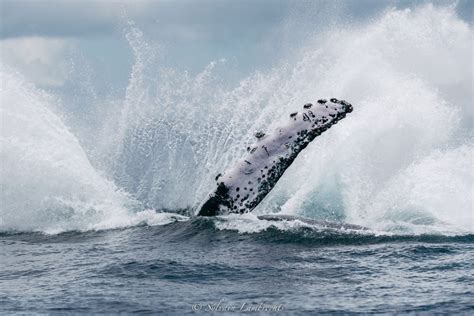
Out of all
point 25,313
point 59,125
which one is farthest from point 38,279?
point 59,125

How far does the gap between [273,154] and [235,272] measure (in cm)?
334

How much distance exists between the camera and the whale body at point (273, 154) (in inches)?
576

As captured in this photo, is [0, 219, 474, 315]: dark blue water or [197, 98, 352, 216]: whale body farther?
[197, 98, 352, 216]: whale body

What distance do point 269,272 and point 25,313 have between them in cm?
409

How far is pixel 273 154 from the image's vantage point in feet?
48.3

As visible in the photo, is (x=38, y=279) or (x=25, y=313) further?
(x=38, y=279)

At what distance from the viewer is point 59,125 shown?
2091 cm

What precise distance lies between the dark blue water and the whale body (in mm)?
904

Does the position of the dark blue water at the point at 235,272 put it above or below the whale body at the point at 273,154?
below

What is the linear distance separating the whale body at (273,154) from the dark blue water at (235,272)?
90 centimetres

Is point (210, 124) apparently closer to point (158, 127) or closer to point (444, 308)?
point (158, 127)

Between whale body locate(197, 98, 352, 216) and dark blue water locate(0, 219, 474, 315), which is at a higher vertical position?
whale body locate(197, 98, 352, 216)

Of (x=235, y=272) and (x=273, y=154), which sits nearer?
(x=235, y=272)

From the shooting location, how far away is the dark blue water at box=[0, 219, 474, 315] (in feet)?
33.6
